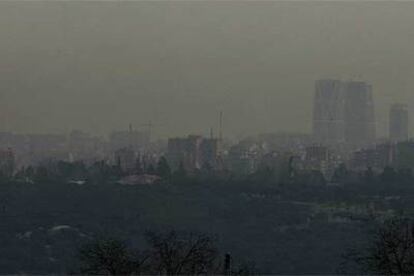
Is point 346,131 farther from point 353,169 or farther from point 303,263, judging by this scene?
point 303,263

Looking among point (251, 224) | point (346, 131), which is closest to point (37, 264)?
point (251, 224)

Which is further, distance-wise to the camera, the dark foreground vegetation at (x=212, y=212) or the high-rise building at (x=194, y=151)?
the high-rise building at (x=194, y=151)

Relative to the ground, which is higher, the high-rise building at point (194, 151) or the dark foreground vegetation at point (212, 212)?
the high-rise building at point (194, 151)

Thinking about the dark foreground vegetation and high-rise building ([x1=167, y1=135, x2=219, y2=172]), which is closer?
the dark foreground vegetation

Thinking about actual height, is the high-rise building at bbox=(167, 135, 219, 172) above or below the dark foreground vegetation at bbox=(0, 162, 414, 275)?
above

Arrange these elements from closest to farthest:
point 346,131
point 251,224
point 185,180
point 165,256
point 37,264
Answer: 1. point 165,256
2. point 37,264
3. point 251,224
4. point 185,180
5. point 346,131

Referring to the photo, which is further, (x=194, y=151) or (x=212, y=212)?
(x=194, y=151)

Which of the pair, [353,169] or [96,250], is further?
[353,169]

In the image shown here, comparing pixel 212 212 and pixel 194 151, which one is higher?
pixel 194 151
